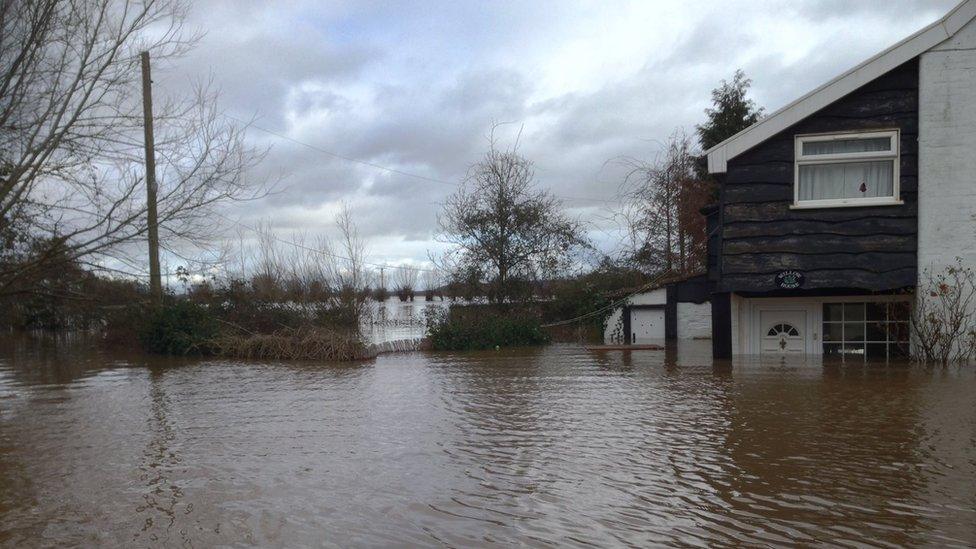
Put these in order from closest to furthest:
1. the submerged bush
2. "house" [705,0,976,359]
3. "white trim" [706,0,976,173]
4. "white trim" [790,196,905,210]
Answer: "white trim" [706,0,976,173] < "house" [705,0,976,359] < "white trim" [790,196,905,210] < the submerged bush

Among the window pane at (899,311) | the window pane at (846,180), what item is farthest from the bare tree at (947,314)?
the window pane at (846,180)

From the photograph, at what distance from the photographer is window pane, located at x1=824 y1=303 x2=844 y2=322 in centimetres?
1482

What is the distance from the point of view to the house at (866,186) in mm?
13195

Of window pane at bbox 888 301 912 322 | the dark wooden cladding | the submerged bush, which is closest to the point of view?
the dark wooden cladding

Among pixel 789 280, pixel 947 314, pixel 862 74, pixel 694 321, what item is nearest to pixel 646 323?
pixel 694 321

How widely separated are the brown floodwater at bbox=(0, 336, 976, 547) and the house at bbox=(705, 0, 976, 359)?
2.12 meters

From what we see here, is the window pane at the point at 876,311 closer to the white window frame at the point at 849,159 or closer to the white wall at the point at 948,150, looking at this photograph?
the white wall at the point at 948,150

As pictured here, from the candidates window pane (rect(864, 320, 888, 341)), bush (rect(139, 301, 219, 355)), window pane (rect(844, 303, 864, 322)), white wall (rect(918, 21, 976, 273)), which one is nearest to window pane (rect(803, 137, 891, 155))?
white wall (rect(918, 21, 976, 273))

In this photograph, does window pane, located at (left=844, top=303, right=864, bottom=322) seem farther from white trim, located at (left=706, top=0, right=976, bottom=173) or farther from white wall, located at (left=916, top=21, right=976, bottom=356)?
white trim, located at (left=706, top=0, right=976, bottom=173)

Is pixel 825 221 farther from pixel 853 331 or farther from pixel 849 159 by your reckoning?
pixel 853 331

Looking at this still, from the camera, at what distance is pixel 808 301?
48.8 ft

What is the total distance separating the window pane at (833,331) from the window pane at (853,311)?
21cm

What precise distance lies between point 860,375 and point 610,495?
326 inches

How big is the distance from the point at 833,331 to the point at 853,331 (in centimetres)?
37
